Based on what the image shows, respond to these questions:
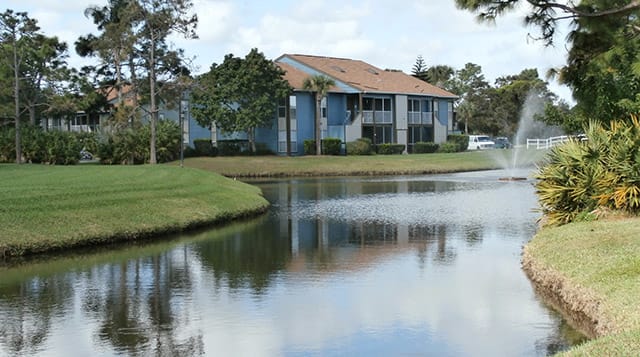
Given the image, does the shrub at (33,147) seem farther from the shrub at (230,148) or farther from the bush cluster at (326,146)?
the bush cluster at (326,146)

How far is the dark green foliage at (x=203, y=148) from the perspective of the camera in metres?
63.2

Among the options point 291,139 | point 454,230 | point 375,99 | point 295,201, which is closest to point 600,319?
point 454,230

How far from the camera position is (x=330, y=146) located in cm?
6669

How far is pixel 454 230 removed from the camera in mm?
25500

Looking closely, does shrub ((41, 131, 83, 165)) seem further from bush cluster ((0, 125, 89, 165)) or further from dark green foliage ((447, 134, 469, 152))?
dark green foliage ((447, 134, 469, 152))

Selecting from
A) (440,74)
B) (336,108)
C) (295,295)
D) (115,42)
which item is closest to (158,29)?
(115,42)

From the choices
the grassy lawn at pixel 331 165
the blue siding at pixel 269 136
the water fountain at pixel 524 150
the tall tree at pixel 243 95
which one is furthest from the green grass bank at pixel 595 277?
the blue siding at pixel 269 136

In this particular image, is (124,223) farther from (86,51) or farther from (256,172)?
(86,51)

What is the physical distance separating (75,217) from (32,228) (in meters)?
1.88

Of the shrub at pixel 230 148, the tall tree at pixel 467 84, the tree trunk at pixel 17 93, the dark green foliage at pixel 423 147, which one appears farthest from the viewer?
the tall tree at pixel 467 84

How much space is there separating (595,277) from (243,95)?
168 feet

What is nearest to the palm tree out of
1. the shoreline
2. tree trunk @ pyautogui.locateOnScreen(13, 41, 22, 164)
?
tree trunk @ pyautogui.locateOnScreen(13, 41, 22, 164)

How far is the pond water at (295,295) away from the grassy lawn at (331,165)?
29032mm

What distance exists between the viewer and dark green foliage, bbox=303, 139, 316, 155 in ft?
219
